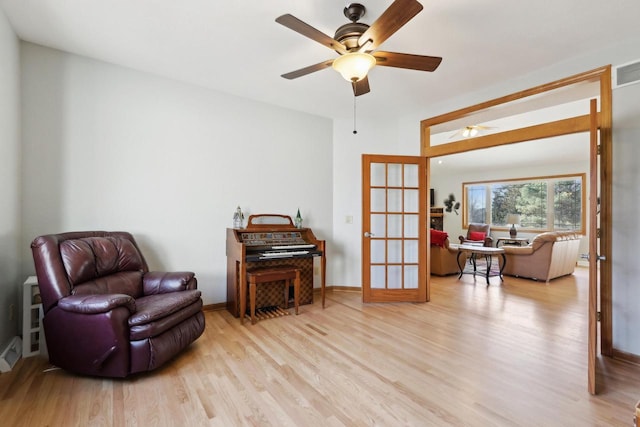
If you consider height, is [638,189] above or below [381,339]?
above

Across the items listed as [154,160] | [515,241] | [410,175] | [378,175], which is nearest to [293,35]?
[154,160]

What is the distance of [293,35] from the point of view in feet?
7.81

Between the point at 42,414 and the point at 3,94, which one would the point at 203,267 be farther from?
the point at 3,94

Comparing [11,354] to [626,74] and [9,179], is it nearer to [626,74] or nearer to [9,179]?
[9,179]

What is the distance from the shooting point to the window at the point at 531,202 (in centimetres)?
719

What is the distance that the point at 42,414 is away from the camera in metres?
1.69

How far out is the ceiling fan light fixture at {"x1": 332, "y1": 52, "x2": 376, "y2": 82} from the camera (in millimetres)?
2006

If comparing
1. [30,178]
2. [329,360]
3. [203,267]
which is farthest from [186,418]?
[30,178]

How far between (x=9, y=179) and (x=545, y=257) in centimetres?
681

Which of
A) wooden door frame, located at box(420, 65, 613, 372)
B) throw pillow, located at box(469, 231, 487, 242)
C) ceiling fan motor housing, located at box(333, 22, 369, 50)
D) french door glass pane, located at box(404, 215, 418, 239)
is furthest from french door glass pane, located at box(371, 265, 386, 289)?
throw pillow, located at box(469, 231, 487, 242)

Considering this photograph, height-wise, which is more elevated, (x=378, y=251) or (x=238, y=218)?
(x=238, y=218)

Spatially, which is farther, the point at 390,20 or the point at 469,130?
the point at 469,130

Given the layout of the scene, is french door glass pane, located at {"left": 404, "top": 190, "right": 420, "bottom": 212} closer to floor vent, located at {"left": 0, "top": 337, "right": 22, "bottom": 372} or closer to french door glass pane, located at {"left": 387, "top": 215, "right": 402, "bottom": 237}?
french door glass pane, located at {"left": 387, "top": 215, "right": 402, "bottom": 237}

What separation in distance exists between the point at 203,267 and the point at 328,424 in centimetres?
234
